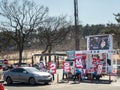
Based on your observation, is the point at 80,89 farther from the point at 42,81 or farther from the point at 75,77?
the point at 75,77

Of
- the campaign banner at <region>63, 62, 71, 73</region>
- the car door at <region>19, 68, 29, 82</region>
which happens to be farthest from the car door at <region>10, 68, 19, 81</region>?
the campaign banner at <region>63, 62, 71, 73</region>

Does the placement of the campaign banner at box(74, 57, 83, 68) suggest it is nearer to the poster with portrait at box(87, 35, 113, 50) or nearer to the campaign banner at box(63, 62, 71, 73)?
the campaign banner at box(63, 62, 71, 73)

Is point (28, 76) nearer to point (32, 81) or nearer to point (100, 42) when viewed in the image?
point (32, 81)

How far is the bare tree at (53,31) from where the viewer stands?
7475 centimetres

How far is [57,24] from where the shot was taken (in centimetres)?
7688

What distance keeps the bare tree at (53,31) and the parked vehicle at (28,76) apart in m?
41.3

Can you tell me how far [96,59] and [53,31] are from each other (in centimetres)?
4182

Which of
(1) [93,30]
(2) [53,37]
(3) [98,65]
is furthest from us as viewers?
(1) [93,30]

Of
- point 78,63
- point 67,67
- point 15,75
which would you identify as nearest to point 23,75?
point 15,75

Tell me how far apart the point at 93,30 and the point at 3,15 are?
61.6 meters

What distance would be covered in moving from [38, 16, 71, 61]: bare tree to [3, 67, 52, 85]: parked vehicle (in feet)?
135

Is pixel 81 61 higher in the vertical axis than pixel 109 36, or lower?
lower

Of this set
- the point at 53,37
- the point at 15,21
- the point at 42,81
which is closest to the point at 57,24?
the point at 53,37

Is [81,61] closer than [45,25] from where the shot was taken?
Yes
